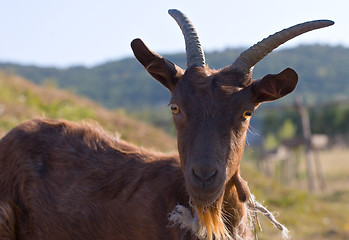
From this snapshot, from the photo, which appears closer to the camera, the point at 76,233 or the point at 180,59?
the point at 76,233

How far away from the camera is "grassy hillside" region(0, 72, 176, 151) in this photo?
13263mm

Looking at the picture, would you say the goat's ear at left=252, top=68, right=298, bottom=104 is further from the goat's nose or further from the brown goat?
the goat's nose

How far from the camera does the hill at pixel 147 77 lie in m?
53.8

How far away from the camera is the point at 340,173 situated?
34.3 meters

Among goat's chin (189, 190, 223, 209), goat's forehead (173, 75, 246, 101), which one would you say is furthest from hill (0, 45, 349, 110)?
goat's chin (189, 190, 223, 209)

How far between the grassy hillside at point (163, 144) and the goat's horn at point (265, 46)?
18.7 ft

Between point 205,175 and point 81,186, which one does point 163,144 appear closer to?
point 81,186

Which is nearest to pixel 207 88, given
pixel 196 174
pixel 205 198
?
pixel 196 174

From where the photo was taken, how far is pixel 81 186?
4.92 metres

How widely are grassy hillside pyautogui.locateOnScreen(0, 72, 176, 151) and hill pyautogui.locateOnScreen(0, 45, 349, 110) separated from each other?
2718cm

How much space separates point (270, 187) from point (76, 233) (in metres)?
9.67

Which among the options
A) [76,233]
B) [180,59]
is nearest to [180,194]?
[76,233]

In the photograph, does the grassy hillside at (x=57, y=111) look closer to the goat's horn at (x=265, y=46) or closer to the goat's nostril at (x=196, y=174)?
the goat's horn at (x=265, y=46)

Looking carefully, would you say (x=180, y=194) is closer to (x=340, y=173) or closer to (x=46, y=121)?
(x=46, y=121)
